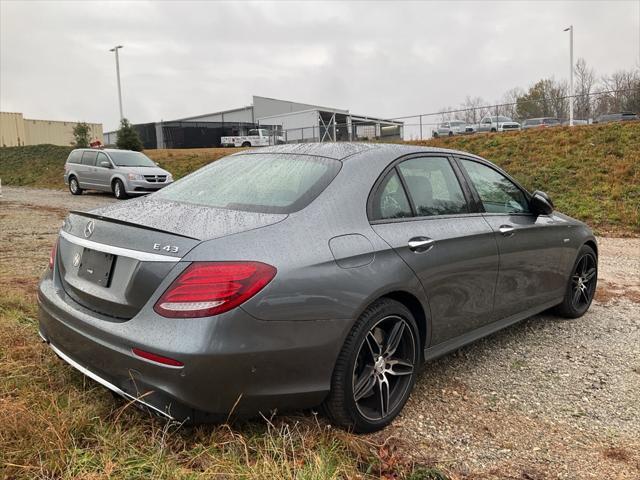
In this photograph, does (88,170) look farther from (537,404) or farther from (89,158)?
(537,404)

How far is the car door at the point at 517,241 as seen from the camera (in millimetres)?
3764

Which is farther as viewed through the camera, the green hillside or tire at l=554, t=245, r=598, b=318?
the green hillside

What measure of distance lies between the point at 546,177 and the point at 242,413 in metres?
13.9

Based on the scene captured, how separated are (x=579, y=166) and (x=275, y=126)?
2980cm

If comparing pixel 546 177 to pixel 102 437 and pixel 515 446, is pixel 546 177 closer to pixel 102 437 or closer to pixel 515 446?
pixel 515 446

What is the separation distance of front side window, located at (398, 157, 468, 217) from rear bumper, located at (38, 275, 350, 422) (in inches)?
45.2

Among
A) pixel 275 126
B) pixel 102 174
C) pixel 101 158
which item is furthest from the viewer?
pixel 275 126

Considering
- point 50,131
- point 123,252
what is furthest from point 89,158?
point 50,131

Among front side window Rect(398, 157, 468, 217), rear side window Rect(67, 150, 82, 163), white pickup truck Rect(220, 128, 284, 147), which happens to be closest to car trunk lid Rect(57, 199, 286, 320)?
front side window Rect(398, 157, 468, 217)

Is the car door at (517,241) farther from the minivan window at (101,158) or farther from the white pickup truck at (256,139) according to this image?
the white pickup truck at (256,139)

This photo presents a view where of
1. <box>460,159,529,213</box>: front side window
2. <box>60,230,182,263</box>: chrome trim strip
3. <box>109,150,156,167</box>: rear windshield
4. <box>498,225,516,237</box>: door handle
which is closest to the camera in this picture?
<box>60,230,182,263</box>: chrome trim strip

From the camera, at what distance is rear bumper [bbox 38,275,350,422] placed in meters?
2.21

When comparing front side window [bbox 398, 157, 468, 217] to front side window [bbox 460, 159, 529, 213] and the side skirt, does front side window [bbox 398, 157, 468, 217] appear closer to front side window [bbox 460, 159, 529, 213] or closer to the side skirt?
front side window [bbox 460, 159, 529, 213]

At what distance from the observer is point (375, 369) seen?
2.83m
